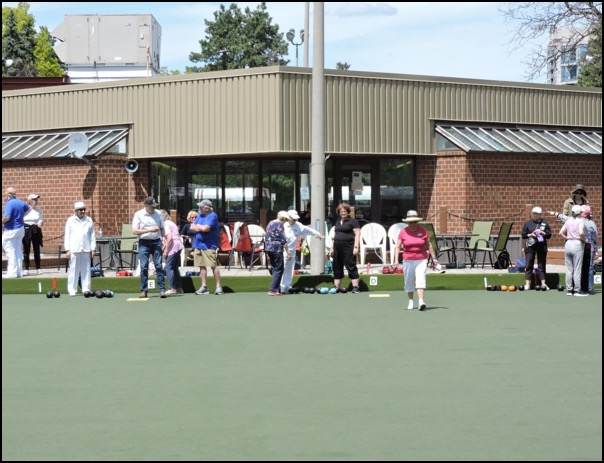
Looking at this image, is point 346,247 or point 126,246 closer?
point 346,247

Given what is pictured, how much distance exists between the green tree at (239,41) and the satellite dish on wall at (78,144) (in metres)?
59.2

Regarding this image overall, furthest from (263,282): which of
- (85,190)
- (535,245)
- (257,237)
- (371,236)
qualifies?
(85,190)

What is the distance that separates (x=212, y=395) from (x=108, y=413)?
44.4 inches

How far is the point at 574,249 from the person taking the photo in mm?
21156

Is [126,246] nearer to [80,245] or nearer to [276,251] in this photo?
[80,245]

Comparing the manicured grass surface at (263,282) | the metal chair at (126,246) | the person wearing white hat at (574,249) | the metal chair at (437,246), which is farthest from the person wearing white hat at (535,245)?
the metal chair at (126,246)

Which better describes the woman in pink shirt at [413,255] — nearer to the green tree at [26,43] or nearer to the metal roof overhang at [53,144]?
the metal roof overhang at [53,144]

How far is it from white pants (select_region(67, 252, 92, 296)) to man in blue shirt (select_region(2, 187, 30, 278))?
217cm

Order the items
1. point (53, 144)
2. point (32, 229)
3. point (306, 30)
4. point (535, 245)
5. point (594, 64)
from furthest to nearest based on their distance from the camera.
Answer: point (594, 64)
point (306, 30)
point (53, 144)
point (32, 229)
point (535, 245)

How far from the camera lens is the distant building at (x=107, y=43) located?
96250mm

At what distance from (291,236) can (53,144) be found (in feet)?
38.3

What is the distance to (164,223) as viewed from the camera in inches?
858

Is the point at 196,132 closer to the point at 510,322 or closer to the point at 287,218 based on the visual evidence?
the point at 287,218

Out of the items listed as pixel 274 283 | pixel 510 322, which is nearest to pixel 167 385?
pixel 510 322
